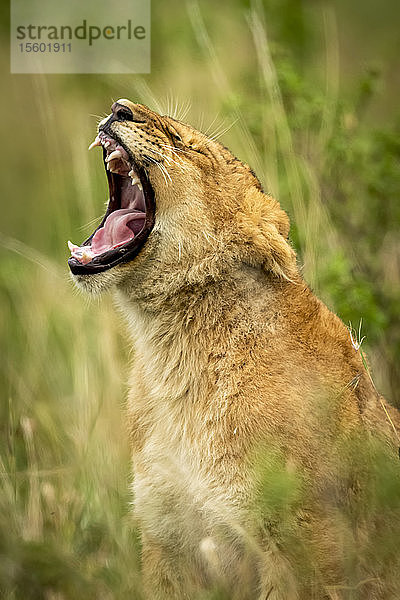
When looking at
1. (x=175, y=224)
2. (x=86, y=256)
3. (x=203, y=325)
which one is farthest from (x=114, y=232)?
(x=203, y=325)

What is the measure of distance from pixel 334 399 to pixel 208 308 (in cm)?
62

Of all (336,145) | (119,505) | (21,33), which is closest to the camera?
(119,505)

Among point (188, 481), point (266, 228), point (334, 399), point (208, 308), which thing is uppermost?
point (266, 228)

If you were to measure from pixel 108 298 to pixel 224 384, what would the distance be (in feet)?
8.45

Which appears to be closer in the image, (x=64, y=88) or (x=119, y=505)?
(x=119, y=505)

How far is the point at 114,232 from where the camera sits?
400cm

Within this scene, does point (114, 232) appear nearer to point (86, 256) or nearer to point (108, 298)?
point (86, 256)

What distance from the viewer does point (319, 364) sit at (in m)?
3.76

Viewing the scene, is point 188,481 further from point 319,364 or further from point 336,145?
point 336,145

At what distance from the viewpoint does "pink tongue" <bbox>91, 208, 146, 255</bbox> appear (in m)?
3.99

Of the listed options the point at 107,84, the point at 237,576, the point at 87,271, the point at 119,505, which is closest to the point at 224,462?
the point at 237,576

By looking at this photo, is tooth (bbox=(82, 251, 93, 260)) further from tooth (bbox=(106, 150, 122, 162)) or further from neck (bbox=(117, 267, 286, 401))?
tooth (bbox=(106, 150, 122, 162))

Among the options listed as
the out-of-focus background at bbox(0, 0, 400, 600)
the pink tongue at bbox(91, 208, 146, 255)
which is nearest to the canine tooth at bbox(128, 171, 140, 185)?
the pink tongue at bbox(91, 208, 146, 255)

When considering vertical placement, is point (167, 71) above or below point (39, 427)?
Answer: above
